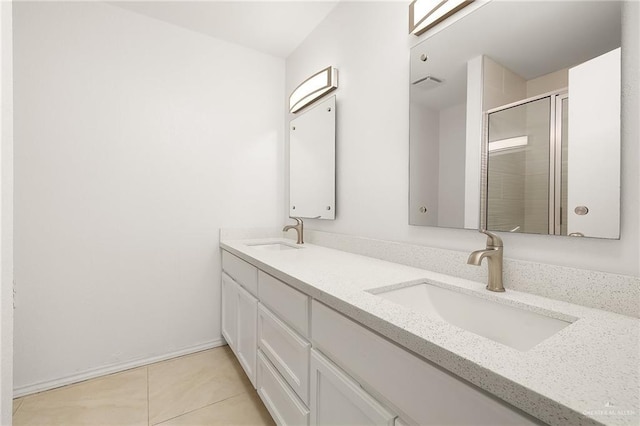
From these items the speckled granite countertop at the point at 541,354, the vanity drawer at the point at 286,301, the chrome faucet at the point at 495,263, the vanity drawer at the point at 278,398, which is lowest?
the vanity drawer at the point at 278,398

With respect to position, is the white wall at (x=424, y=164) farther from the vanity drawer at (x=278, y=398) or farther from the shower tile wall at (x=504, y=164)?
the vanity drawer at (x=278, y=398)

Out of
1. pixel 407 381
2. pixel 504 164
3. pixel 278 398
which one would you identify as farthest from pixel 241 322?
pixel 504 164

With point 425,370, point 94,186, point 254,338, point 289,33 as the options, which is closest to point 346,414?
point 425,370

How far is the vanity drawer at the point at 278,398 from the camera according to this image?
1067 mm

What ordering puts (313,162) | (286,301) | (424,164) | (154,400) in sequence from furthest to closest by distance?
(313,162) < (154,400) < (424,164) < (286,301)

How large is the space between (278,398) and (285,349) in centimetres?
26

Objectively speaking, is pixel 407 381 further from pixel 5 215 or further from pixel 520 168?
pixel 5 215

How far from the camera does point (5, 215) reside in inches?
29.9

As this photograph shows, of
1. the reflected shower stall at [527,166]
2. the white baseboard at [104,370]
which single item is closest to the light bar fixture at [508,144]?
the reflected shower stall at [527,166]

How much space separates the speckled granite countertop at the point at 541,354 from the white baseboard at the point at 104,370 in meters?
1.59

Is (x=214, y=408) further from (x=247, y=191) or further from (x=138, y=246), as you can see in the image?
(x=247, y=191)

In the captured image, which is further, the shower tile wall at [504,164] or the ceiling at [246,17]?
the ceiling at [246,17]

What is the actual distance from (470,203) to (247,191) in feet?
5.57

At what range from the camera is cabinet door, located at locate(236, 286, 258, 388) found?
150 cm
